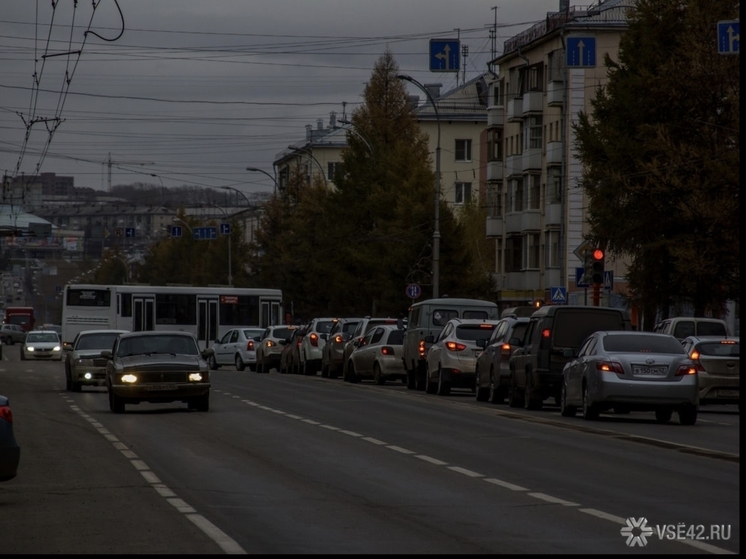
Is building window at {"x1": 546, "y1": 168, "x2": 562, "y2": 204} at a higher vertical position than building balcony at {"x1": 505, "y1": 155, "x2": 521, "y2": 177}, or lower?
lower

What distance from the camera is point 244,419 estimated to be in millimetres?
26266

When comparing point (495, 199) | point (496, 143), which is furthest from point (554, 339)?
point (496, 143)

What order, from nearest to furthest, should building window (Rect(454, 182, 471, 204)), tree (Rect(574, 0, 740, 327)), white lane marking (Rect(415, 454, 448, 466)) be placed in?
white lane marking (Rect(415, 454, 448, 466)), tree (Rect(574, 0, 740, 327)), building window (Rect(454, 182, 471, 204))

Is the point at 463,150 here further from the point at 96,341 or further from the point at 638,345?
the point at 638,345

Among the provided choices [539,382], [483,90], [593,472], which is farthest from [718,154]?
[483,90]

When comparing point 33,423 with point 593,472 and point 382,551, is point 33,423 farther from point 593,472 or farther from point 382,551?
point 382,551

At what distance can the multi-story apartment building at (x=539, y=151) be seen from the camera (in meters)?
78.4

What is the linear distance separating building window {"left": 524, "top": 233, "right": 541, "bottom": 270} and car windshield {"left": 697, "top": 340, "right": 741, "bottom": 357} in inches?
1996

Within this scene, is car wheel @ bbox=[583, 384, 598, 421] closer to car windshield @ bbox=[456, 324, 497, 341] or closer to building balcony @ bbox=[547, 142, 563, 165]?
car windshield @ bbox=[456, 324, 497, 341]

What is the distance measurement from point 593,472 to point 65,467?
18.3 ft

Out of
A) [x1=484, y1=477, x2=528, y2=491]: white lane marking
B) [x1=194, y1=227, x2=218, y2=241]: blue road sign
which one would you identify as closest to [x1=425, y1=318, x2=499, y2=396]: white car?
[x1=484, y1=477, x2=528, y2=491]: white lane marking

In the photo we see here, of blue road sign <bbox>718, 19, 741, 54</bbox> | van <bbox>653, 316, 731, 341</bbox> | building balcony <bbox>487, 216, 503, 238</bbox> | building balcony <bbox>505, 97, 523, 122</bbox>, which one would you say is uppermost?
building balcony <bbox>505, 97, 523, 122</bbox>

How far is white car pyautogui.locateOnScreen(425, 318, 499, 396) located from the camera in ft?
117

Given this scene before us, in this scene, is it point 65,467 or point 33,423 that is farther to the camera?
point 33,423
